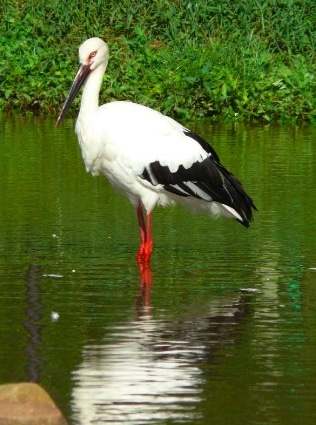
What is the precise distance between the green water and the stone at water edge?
237 millimetres

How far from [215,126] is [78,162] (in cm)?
378

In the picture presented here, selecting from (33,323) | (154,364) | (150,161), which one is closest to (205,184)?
(150,161)

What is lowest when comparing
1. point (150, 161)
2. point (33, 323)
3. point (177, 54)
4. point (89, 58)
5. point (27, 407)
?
point (27, 407)

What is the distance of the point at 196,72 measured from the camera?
19.4 m

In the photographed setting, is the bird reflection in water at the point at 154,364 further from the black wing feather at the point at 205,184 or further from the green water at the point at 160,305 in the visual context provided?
the black wing feather at the point at 205,184

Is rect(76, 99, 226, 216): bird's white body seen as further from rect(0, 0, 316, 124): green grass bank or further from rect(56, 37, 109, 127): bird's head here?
rect(0, 0, 316, 124): green grass bank

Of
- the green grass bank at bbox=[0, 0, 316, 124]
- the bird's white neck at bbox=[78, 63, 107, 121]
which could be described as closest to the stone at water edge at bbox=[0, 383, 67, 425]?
the bird's white neck at bbox=[78, 63, 107, 121]

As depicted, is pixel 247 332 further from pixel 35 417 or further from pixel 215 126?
pixel 215 126

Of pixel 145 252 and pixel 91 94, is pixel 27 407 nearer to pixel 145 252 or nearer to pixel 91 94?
pixel 145 252

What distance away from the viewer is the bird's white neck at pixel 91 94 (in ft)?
33.7

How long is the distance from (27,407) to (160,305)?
8.96 ft

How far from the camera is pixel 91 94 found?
34.4 feet

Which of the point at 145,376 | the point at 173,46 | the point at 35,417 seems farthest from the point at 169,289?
the point at 173,46

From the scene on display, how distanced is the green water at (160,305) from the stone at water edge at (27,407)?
0.24 m
